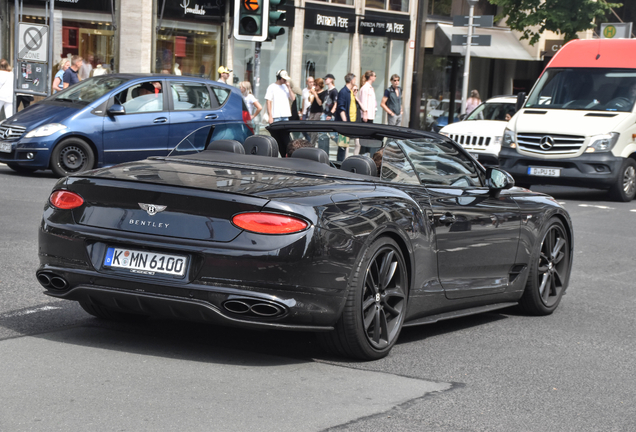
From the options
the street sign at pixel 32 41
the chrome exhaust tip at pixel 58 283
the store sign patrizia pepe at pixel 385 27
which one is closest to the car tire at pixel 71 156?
the street sign at pixel 32 41

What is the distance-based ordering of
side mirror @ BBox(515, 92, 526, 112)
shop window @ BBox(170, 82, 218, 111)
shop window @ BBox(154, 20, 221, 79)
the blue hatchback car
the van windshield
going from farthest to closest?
shop window @ BBox(154, 20, 221, 79), side mirror @ BBox(515, 92, 526, 112), the van windshield, shop window @ BBox(170, 82, 218, 111), the blue hatchback car

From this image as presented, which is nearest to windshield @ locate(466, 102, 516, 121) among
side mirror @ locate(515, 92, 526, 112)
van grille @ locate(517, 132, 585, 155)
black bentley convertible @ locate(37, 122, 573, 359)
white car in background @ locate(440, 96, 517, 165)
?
white car in background @ locate(440, 96, 517, 165)

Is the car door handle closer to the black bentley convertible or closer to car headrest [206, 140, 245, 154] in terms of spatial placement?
the black bentley convertible

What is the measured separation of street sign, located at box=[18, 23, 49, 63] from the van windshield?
901 centimetres

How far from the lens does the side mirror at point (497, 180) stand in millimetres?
6762

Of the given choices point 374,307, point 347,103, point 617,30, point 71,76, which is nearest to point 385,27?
point 617,30

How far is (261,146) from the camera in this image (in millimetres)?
6344

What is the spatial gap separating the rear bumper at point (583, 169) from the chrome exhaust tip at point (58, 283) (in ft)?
42.7

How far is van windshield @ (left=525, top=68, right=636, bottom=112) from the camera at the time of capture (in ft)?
57.4

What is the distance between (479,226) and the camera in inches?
254

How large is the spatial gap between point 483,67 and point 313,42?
34.0ft

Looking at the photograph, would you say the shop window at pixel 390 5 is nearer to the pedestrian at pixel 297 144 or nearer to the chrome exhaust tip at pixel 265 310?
the pedestrian at pixel 297 144

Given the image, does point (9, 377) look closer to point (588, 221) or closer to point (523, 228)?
point (523, 228)

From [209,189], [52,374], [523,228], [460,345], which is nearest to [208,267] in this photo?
[209,189]
